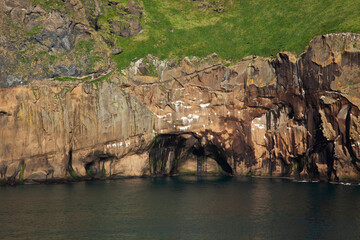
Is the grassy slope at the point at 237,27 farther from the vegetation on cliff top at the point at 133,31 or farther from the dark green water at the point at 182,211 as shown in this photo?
the dark green water at the point at 182,211

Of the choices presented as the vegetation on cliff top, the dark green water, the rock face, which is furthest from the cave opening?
the vegetation on cliff top

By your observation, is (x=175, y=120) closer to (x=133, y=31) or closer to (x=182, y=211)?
(x=133, y=31)

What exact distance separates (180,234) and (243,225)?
666 centimetres

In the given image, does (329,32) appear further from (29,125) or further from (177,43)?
(29,125)

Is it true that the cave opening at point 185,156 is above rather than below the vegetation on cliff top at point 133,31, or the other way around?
below

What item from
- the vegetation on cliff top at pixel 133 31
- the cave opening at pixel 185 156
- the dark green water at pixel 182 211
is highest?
the vegetation on cliff top at pixel 133 31

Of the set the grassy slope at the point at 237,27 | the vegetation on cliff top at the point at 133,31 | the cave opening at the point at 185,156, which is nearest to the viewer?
the grassy slope at the point at 237,27

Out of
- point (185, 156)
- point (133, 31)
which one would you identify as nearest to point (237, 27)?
point (133, 31)

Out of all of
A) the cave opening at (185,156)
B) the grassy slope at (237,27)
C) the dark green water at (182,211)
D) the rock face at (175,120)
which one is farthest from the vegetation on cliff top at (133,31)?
the dark green water at (182,211)

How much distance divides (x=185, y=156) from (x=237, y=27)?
27.9 m

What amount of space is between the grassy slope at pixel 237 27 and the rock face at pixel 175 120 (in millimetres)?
2957

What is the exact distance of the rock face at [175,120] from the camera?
220 feet

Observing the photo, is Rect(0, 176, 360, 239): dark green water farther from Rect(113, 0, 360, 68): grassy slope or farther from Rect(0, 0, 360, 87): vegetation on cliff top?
Rect(113, 0, 360, 68): grassy slope

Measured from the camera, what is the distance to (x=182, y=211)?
47.9 meters
